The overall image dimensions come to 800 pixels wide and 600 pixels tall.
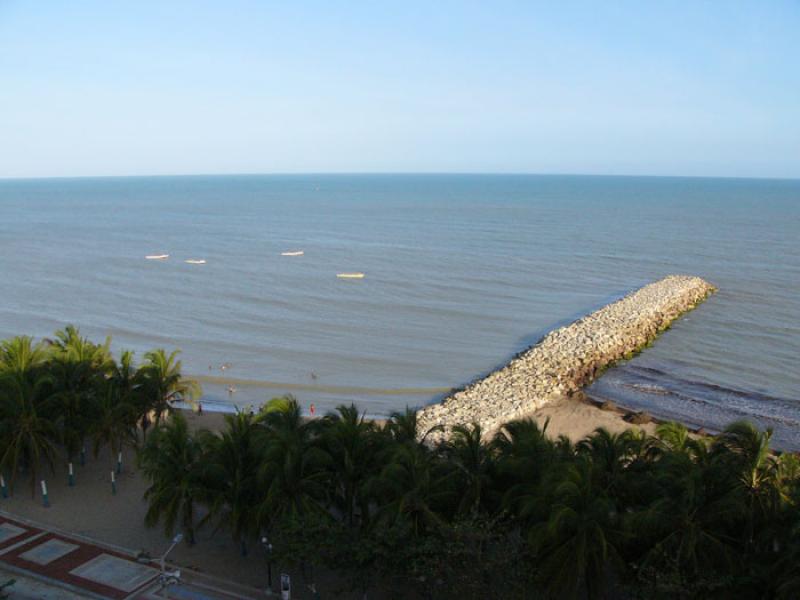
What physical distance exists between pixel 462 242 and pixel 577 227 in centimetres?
3169

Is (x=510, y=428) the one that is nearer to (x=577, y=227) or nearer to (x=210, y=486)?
(x=210, y=486)

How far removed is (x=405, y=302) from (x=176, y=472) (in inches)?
1582

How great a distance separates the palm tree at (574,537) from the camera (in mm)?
15594

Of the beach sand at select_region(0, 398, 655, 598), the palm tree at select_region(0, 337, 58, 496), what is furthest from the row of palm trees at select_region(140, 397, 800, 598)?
the palm tree at select_region(0, 337, 58, 496)

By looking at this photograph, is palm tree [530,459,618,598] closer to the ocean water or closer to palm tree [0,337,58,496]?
palm tree [0,337,58,496]

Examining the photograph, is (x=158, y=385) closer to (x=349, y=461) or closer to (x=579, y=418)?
(x=349, y=461)

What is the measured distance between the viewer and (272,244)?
3740 inches

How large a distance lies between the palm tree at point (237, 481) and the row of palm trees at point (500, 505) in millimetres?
47

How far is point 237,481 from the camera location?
18.9 meters

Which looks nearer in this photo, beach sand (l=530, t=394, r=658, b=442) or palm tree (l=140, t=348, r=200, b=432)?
palm tree (l=140, t=348, r=200, b=432)

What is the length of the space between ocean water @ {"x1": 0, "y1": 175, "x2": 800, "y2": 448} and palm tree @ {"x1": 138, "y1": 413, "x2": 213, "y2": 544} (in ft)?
54.7

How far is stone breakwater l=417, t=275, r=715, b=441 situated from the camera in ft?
110

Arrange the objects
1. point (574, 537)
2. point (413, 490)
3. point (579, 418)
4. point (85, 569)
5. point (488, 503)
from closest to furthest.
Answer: point (574, 537)
point (413, 490)
point (488, 503)
point (85, 569)
point (579, 418)

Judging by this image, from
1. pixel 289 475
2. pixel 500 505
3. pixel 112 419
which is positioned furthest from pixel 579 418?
pixel 112 419
